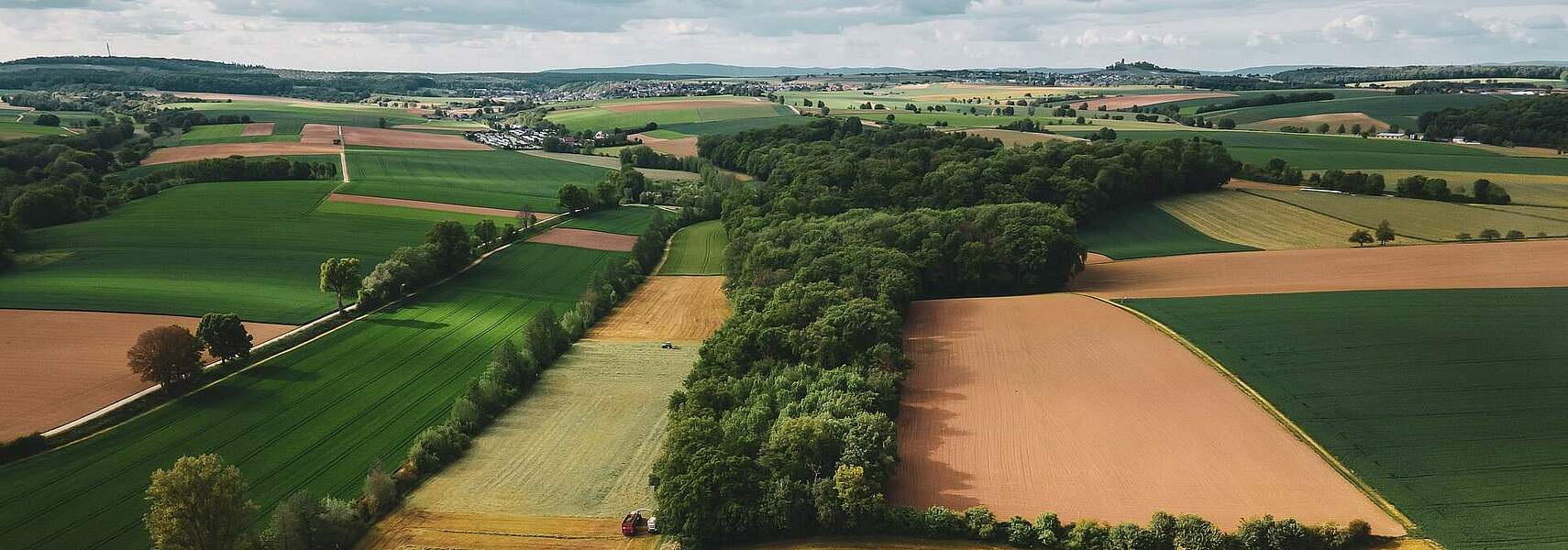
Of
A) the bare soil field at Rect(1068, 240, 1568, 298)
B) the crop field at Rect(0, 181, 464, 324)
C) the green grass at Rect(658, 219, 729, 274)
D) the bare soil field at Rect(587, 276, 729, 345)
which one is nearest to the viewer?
the bare soil field at Rect(1068, 240, 1568, 298)

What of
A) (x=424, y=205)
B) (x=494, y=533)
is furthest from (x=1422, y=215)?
(x=424, y=205)

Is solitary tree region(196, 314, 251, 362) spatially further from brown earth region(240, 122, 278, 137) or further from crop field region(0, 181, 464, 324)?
brown earth region(240, 122, 278, 137)

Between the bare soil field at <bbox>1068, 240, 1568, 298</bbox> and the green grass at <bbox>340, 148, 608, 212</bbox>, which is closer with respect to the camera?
the bare soil field at <bbox>1068, 240, 1568, 298</bbox>

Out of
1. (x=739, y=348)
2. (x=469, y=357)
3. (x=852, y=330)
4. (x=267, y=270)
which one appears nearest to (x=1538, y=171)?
(x=852, y=330)

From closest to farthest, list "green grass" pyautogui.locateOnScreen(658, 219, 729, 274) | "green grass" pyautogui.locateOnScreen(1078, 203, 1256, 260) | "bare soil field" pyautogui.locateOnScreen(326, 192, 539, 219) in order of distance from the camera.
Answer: "green grass" pyautogui.locateOnScreen(1078, 203, 1256, 260)
"green grass" pyautogui.locateOnScreen(658, 219, 729, 274)
"bare soil field" pyautogui.locateOnScreen(326, 192, 539, 219)

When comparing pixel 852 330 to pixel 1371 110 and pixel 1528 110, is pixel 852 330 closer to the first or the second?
pixel 1528 110

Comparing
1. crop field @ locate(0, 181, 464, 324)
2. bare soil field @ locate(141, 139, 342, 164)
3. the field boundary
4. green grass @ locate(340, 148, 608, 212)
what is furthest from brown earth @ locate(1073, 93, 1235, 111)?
bare soil field @ locate(141, 139, 342, 164)
